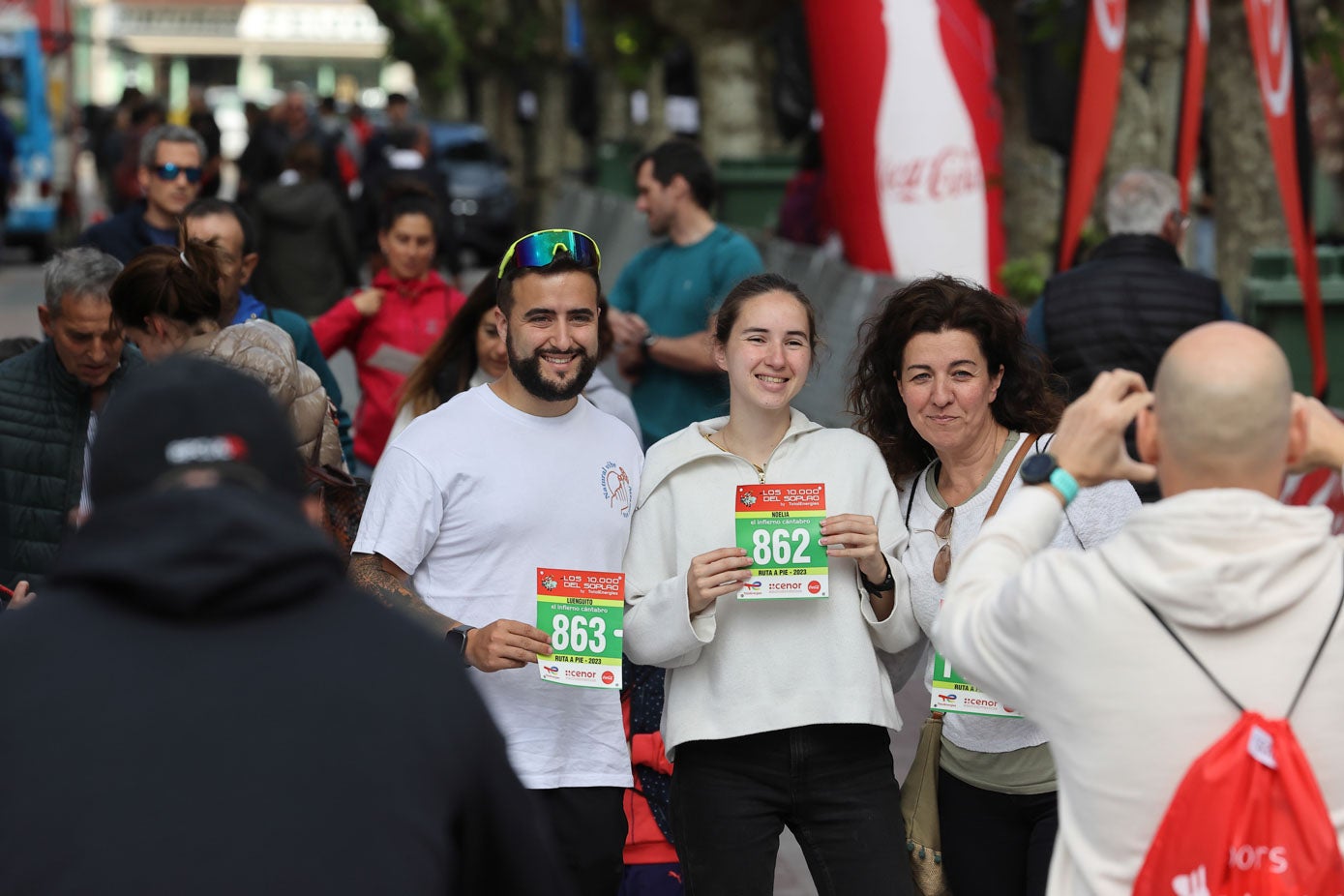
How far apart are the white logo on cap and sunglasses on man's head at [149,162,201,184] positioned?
5964 millimetres

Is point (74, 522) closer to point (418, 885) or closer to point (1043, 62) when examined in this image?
point (418, 885)

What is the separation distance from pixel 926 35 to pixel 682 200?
192 inches

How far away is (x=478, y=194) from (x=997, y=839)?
83.0 ft

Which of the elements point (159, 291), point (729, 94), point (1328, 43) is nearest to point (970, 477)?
point (159, 291)

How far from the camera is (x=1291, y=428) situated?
3.00 meters

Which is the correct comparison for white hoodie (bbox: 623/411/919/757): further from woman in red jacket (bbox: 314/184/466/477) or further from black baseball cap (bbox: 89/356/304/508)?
woman in red jacket (bbox: 314/184/466/477)

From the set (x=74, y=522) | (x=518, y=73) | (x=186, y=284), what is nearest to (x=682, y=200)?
(x=186, y=284)

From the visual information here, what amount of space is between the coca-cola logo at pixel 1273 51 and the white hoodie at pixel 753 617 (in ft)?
18.0

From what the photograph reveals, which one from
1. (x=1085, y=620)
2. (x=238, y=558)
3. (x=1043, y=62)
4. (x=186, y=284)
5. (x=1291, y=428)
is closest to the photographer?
(x=238, y=558)

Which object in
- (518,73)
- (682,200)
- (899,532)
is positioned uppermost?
(518,73)

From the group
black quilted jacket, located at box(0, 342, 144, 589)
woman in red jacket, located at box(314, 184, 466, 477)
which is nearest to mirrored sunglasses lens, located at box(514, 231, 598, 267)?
black quilted jacket, located at box(0, 342, 144, 589)

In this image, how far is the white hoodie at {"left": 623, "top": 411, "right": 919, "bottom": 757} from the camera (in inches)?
160

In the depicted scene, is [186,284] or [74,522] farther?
[186,284]

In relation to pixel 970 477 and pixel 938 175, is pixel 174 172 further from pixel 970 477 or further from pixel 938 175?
pixel 938 175
